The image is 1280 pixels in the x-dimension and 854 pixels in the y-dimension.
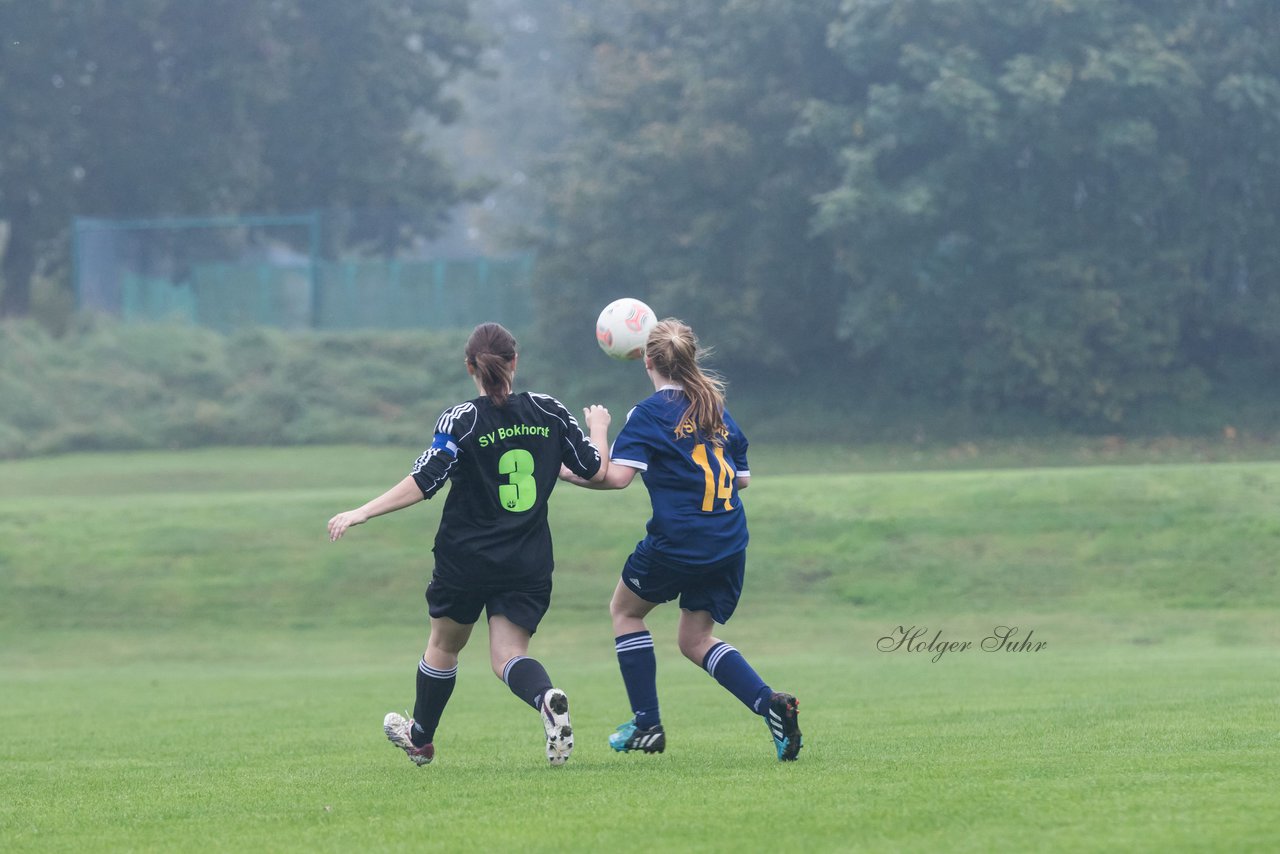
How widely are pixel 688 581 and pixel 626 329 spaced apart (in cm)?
127

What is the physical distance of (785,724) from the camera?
6602 mm

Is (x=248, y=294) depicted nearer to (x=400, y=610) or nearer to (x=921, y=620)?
(x=400, y=610)

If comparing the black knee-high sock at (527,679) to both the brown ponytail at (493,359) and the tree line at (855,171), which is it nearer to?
the brown ponytail at (493,359)

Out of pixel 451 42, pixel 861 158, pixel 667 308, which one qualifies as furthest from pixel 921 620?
pixel 451 42

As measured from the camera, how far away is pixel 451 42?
164ft

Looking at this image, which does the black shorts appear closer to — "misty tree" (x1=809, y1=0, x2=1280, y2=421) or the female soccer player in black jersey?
the female soccer player in black jersey

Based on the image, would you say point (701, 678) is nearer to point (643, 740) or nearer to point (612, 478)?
point (643, 740)

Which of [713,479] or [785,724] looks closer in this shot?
[785,724]

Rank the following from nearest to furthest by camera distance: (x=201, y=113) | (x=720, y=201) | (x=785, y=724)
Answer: (x=785, y=724) → (x=720, y=201) → (x=201, y=113)

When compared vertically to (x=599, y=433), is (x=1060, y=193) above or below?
below

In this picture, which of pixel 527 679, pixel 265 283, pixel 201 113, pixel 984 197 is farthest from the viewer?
pixel 201 113

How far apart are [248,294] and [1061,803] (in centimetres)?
3732

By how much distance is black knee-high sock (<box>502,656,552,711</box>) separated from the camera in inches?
263

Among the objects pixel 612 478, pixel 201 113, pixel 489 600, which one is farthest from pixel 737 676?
pixel 201 113
